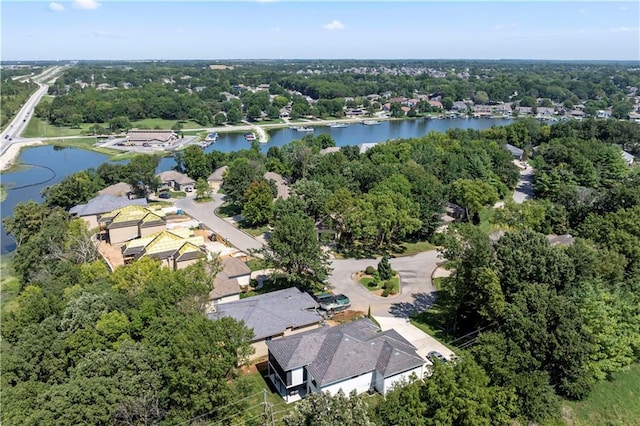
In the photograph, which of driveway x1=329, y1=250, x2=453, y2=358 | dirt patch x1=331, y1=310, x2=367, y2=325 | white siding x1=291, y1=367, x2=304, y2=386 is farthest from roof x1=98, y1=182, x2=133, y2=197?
white siding x1=291, y1=367, x2=304, y2=386

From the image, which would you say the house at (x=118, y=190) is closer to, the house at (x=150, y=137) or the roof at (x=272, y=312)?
the roof at (x=272, y=312)

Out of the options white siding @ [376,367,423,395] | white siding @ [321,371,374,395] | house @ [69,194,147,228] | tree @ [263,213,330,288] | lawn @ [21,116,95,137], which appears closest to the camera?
white siding @ [321,371,374,395]

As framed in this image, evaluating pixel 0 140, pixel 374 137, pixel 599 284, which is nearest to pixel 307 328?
pixel 599 284

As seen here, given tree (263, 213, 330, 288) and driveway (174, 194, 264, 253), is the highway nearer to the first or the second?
driveway (174, 194, 264, 253)

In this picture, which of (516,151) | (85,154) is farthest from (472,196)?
(85,154)

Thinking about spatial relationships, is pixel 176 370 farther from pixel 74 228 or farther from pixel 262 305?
pixel 74 228

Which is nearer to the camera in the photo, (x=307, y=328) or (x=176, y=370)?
(x=176, y=370)

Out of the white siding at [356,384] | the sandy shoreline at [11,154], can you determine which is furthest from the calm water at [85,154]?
the white siding at [356,384]
